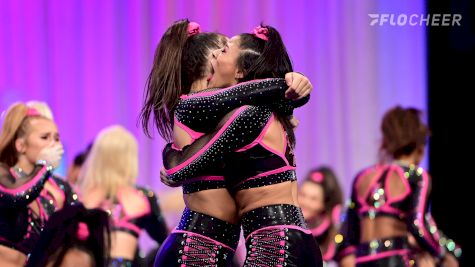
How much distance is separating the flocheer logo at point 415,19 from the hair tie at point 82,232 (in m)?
5.27

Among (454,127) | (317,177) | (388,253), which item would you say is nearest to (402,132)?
(388,253)

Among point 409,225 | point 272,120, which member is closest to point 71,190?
point 409,225

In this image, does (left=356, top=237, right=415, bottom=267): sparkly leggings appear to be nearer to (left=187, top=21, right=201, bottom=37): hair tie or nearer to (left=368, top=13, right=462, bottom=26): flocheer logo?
(left=187, top=21, right=201, bottom=37): hair tie

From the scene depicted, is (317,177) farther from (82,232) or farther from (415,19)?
(82,232)

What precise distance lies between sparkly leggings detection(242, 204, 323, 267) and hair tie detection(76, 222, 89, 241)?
674mm

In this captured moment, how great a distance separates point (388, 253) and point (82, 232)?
8.95 feet

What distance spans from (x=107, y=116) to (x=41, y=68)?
756 millimetres

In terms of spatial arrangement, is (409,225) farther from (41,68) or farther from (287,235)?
(41,68)

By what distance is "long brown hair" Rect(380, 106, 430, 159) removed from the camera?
5.80 meters

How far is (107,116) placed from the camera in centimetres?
861

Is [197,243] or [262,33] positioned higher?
[262,33]

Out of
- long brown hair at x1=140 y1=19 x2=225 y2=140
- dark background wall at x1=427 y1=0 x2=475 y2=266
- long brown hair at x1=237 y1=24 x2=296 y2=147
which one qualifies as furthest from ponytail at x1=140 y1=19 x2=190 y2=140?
dark background wall at x1=427 y1=0 x2=475 y2=266

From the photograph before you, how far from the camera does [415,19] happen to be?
330 inches

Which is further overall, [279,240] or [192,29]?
[192,29]
